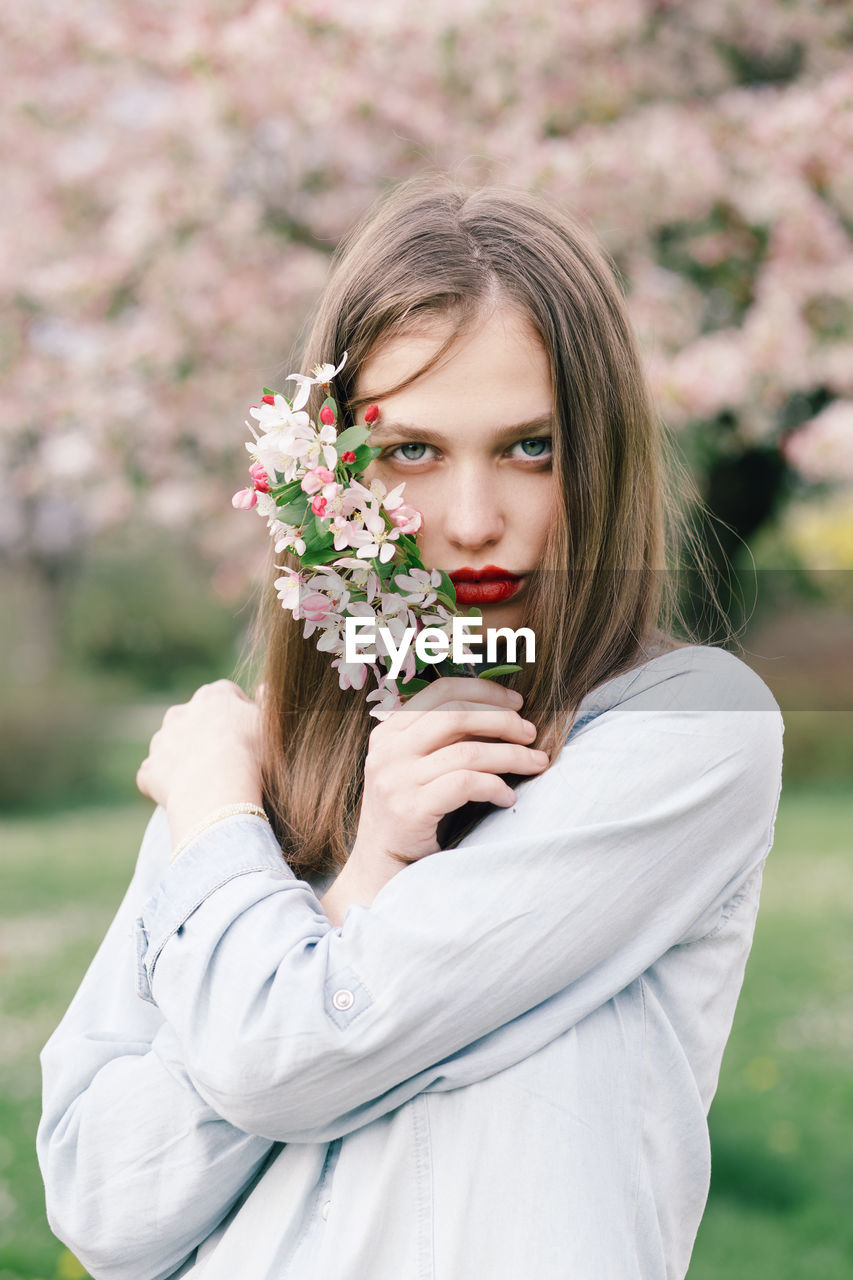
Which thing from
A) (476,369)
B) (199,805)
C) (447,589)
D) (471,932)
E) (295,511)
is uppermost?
(476,369)

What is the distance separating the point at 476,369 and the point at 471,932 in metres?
0.69

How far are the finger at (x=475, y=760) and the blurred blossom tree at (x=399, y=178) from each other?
384 centimetres

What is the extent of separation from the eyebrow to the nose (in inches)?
2.1

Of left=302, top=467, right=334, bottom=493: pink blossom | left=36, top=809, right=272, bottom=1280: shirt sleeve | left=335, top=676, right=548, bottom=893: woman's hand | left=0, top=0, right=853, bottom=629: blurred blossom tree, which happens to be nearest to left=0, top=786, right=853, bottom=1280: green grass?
left=0, top=0, right=853, bottom=629: blurred blossom tree

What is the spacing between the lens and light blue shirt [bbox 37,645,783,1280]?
1.37 meters

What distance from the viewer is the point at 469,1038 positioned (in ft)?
4.53

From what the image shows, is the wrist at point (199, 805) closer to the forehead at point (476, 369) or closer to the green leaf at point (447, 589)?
the green leaf at point (447, 589)

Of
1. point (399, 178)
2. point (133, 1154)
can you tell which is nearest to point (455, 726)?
point (133, 1154)

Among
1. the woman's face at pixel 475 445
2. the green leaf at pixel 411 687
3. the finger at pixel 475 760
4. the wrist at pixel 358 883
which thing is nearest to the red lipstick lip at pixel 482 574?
the woman's face at pixel 475 445

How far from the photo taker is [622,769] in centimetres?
145

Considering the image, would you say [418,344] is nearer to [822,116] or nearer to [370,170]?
[822,116]

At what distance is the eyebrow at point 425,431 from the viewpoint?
1.59 meters

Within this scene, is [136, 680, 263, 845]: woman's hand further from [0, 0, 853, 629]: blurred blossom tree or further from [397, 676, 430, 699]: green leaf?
[0, 0, 853, 629]: blurred blossom tree
